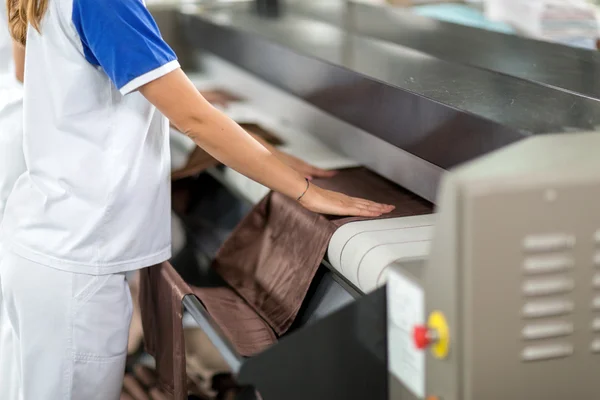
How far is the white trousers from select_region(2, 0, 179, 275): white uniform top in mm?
37

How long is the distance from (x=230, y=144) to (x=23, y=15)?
0.47m

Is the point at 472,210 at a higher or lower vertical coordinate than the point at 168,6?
higher

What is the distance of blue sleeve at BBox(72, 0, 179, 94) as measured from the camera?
58.4 inches

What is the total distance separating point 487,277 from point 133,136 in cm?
79

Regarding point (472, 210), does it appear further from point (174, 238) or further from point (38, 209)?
point (174, 238)

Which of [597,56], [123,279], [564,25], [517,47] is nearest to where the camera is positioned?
[123,279]

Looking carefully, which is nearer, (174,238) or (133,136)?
(133,136)

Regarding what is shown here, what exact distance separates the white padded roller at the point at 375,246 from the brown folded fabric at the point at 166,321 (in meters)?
0.32

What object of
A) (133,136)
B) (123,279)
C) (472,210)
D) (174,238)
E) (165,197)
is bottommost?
(174,238)

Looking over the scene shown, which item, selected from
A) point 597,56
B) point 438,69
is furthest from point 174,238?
point 597,56

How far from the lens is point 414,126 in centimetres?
163

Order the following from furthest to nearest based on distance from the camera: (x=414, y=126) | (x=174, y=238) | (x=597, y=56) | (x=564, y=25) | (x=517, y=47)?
(x=564, y=25)
(x=174, y=238)
(x=517, y=47)
(x=597, y=56)
(x=414, y=126)

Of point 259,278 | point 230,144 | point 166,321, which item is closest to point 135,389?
point 166,321

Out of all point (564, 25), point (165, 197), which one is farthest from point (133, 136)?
point (564, 25)
